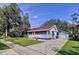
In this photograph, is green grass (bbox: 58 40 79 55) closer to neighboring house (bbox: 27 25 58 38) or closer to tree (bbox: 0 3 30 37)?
neighboring house (bbox: 27 25 58 38)

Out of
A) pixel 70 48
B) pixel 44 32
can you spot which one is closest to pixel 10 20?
pixel 44 32

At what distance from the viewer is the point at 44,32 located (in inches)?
126

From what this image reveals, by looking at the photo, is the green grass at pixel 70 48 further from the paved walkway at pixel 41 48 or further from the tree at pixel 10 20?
the tree at pixel 10 20

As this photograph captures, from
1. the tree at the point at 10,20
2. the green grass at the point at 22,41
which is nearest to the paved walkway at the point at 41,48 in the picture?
the green grass at the point at 22,41

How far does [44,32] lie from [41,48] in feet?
0.75

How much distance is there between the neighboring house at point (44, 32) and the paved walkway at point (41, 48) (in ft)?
0.28

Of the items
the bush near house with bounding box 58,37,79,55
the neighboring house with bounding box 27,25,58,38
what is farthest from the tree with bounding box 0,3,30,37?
the bush near house with bounding box 58,37,79,55

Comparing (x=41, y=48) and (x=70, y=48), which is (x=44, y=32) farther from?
(x=70, y=48)

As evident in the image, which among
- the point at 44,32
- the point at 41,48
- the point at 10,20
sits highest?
the point at 10,20

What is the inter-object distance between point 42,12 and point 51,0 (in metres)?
0.21

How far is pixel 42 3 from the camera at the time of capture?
124 inches

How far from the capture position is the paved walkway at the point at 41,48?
3.12m

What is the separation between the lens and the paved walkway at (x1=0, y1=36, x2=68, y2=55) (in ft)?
10.3
